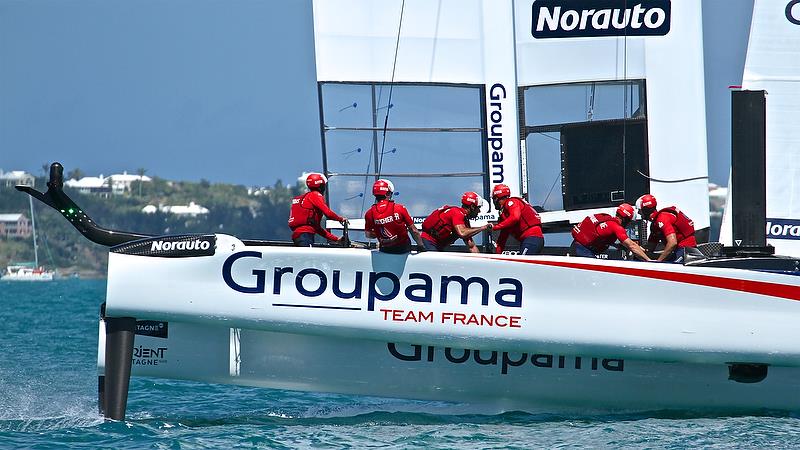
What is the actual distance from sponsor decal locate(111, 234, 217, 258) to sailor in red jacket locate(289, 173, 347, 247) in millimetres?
922

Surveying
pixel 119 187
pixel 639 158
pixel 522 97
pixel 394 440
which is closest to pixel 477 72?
pixel 522 97

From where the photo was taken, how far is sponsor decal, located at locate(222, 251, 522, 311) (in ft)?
32.0

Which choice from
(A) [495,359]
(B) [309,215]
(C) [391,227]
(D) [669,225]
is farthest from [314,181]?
(D) [669,225]

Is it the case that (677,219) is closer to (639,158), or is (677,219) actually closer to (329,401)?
(639,158)

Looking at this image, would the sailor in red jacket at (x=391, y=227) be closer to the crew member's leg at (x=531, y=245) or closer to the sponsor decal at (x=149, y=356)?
the crew member's leg at (x=531, y=245)

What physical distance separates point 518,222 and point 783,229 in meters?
3.41

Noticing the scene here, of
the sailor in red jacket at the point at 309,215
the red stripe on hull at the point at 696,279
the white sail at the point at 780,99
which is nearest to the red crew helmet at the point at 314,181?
the sailor in red jacket at the point at 309,215

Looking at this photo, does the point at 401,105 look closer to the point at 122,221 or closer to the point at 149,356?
the point at 149,356

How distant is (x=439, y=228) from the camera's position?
10914 mm

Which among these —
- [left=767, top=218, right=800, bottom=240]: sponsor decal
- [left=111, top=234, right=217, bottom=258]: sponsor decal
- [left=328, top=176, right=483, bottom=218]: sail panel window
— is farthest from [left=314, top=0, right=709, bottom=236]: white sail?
[left=111, top=234, right=217, bottom=258]: sponsor decal

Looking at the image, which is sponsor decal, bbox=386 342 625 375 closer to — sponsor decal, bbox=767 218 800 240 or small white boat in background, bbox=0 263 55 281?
sponsor decal, bbox=767 218 800 240

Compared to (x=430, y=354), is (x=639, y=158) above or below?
above

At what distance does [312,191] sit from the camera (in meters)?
10.8

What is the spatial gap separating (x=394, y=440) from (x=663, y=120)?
14.7ft
